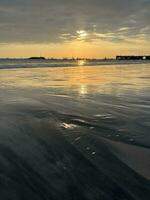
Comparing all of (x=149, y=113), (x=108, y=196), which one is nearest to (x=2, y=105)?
(x=149, y=113)

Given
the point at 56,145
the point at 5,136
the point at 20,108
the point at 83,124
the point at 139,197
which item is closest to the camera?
the point at 139,197

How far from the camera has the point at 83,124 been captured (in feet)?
21.8

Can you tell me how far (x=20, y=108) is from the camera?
8828 mm

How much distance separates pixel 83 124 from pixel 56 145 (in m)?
1.63

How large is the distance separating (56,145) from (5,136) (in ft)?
3.56

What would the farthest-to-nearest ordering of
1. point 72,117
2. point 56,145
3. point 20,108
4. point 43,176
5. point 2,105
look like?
point 2,105, point 20,108, point 72,117, point 56,145, point 43,176

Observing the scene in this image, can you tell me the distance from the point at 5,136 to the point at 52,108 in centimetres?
330

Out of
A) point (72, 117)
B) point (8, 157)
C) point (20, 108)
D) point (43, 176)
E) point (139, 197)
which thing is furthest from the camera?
point (20, 108)

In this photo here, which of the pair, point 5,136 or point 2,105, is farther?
point 2,105

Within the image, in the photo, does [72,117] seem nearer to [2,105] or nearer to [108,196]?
[2,105]

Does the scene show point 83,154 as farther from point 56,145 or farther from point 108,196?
point 108,196

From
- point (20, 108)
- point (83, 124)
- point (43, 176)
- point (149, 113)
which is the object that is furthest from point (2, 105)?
point (43, 176)

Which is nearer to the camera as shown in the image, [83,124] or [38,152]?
[38,152]

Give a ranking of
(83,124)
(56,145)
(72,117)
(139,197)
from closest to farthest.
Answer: (139,197), (56,145), (83,124), (72,117)
